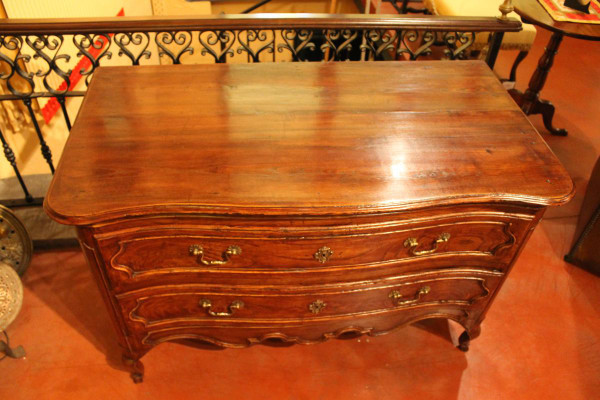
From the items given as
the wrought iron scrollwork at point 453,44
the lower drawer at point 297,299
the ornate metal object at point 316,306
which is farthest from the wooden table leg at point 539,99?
the ornate metal object at point 316,306

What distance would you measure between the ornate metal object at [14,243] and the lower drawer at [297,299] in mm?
905

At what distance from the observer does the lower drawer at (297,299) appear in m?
1.49

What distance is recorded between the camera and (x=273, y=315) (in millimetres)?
1603

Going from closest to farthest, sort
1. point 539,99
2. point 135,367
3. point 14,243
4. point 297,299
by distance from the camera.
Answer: point 297,299, point 135,367, point 14,243, point 539,99

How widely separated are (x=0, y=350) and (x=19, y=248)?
478mm

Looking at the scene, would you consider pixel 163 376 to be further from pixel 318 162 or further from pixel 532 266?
pixel 532 266

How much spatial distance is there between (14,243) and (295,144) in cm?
154

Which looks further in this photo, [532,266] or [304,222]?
[532,266]

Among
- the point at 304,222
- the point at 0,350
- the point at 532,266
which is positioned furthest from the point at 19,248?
the point at 532,266

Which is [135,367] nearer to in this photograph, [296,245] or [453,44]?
[296,245]

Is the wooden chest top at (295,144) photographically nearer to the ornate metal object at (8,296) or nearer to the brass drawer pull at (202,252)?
the brass drawer pull at (202,252)

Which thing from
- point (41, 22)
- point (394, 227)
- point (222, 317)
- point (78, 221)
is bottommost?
point (222, 317)

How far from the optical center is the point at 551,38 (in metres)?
3.00

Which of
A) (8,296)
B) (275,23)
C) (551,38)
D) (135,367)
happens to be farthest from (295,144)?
(551,38)
